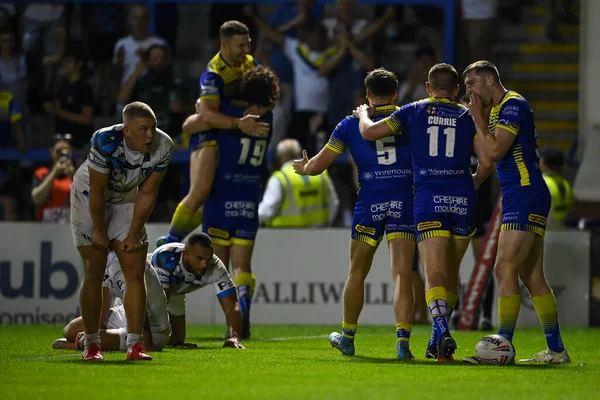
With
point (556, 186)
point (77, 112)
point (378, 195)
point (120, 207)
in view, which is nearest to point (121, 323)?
point (120, 207)

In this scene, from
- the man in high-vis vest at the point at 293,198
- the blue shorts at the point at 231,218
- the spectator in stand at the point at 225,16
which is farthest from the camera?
the spectator in stand at the point at 225,16

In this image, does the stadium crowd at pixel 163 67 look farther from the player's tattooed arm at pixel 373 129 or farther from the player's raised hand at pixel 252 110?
the player's tattooed arm at pixel 373 129

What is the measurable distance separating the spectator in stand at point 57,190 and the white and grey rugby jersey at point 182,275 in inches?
204

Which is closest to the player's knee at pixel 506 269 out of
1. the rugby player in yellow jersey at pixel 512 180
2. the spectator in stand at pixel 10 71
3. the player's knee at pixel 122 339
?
the rugby player in yellow jersey at pixel 512 180

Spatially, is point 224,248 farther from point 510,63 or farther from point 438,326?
point 510,63

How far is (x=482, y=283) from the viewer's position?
Answer: 14570 millimetres

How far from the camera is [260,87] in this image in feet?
40.4

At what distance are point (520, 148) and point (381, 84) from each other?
3.88 feet

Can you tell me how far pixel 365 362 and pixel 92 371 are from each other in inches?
82.7

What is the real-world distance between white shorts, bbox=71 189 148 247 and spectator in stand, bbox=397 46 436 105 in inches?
362

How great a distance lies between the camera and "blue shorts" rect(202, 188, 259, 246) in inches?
487

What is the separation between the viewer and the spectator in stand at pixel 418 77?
57.8 feet

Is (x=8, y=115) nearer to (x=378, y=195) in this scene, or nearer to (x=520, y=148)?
(x=378, y=195)

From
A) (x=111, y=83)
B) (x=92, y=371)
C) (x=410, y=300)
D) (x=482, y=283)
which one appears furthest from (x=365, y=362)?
(x=111, y=83)
